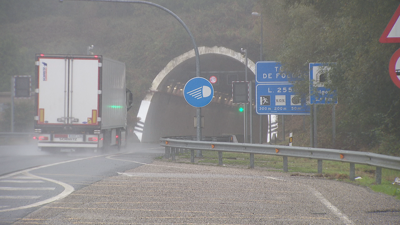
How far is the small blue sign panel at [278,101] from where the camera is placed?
18906 mm

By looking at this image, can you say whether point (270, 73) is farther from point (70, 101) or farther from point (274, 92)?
point (70, 101)

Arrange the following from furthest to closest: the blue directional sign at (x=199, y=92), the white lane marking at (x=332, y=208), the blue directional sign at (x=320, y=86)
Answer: the blue directional sign at (x=320, y=86) → the blue directional sign at (x=199, y=92) → the white lane marking at (x=332, y=208)

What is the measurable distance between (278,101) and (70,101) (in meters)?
7.90

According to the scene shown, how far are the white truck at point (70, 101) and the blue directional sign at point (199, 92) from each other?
4630 mm

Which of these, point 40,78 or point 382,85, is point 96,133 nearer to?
point 40,78

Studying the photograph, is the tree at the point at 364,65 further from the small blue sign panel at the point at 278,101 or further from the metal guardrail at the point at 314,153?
the metal guardrail at the point at 314,153

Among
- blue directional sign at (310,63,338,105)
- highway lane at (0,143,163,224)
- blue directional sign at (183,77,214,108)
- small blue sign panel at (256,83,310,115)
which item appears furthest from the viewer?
small blue sign panel at (256,83,310,115)

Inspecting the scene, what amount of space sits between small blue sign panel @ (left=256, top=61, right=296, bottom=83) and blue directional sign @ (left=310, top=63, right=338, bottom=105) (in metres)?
2.21

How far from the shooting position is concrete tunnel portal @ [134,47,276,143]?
4206 cm

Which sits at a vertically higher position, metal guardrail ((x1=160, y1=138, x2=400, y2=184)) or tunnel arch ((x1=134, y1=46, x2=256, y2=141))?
tunnel arch ((x1=134, y1=46, x2=256, y2=141))

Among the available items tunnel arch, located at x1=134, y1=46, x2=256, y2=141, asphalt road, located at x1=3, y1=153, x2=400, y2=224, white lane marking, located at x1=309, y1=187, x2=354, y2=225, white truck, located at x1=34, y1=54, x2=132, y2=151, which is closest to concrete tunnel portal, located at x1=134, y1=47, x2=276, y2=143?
tunnel arch, located at x1=134, y1=46, x2=256, y2=141

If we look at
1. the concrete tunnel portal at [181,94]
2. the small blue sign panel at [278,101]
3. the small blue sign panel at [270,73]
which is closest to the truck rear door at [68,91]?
the small blue sign panel at [270,73]

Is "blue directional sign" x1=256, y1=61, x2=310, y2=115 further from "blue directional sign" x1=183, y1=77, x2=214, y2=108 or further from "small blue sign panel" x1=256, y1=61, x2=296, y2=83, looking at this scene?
"blue directional sign" x1=183, y1=77, x2=214, y2=108

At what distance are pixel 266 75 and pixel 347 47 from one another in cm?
343
